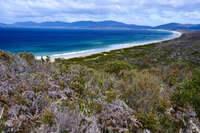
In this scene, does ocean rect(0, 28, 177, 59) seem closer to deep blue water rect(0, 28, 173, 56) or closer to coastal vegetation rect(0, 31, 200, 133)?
deep blue water rect(0, 28, 173, 56)

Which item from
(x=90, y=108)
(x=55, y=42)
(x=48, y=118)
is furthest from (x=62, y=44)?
(x=48, y=118)

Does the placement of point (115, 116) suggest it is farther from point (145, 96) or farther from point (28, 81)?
point (28, 81)

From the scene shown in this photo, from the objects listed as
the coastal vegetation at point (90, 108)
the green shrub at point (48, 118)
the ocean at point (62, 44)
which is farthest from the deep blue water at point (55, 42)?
Answer: the green shrub at point (48, 118)

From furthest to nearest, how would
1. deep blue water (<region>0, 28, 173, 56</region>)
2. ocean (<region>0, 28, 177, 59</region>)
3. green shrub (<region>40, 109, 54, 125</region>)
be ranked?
1. deep blue water (<region>0, 28, 173, 56</region>)
2. ocean (<region>0, 28, 177, 59</region>)
3. green shrub (<region>40, 109, 54, 125</region>)

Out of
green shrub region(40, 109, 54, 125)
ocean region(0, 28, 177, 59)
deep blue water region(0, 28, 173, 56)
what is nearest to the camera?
green shrub region(40, 109, 54, 125)

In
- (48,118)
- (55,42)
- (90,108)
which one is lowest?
(90,108)

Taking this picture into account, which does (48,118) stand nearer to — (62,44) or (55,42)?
(62,44)

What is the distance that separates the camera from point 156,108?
3.30 metres

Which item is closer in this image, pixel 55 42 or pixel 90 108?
pixel 90 108

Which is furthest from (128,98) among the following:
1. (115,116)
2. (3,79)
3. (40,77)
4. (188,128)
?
(3,79)

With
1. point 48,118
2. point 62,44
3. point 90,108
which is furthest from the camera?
point 62,44

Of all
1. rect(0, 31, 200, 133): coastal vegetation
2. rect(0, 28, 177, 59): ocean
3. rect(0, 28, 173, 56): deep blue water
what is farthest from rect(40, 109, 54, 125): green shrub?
rect(0, 28, 173, 56): deep blue water

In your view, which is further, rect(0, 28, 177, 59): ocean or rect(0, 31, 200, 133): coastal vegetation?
rect(0, 28, 177, 59): ocean

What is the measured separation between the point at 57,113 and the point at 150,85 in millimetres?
2678
